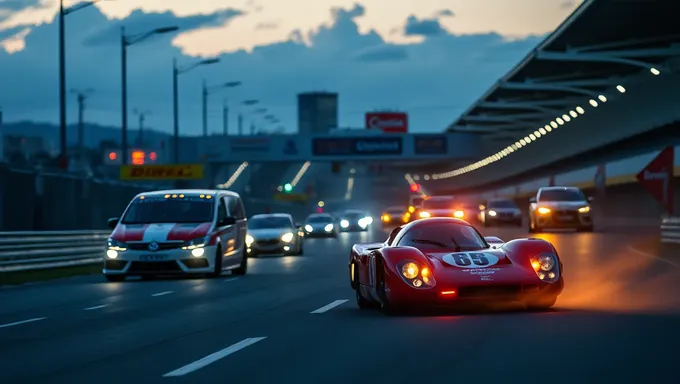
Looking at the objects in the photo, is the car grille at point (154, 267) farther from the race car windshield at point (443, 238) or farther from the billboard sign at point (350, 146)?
the billboard sign at point (350, 146)

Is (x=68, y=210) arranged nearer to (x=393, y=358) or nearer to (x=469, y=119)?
(x=393, y=358)

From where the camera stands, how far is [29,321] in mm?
15789

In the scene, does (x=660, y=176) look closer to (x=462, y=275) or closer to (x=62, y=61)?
(x=62, y=61)

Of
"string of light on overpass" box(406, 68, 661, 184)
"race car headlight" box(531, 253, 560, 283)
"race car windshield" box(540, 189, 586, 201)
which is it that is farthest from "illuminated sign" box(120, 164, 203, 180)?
"race car headlight" box(531, 253, 560, 283)

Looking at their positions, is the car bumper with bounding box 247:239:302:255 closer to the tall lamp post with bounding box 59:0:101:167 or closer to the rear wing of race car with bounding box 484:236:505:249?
the tall lamp post with bounding box 59:0:101:167

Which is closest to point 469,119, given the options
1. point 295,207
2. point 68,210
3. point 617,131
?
point 295,207

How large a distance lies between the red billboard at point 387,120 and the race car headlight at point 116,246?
151 m

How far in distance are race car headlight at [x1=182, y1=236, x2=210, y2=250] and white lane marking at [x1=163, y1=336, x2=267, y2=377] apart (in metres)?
12.9

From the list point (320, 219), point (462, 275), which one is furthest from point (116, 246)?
point (320, 219)

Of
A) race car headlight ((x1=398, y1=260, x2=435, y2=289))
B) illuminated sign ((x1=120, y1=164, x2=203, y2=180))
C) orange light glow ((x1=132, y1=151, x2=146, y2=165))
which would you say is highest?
orange light glow ((x1=132, y1=151, x2=146, y2=165))

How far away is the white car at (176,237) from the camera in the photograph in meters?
25.1

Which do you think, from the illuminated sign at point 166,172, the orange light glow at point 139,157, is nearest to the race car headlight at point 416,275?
the illuminated sign at point 166,172

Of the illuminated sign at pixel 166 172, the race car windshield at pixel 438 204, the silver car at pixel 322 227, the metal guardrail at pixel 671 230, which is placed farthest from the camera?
the illuminated sign at pixel 166 172

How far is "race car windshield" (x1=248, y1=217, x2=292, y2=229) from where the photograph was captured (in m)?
40.8
